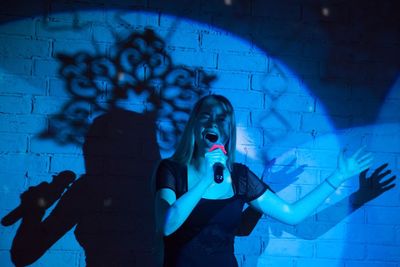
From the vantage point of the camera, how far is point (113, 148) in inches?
72.9

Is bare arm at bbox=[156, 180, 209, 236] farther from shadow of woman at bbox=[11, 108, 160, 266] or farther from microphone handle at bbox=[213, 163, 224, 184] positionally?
shadow of woman at bbox=[11, 108, 160, 266]

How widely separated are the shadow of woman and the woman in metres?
0.34

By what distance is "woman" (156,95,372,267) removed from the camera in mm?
1374

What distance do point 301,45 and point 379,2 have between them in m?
0.53

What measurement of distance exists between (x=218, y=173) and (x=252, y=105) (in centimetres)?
72

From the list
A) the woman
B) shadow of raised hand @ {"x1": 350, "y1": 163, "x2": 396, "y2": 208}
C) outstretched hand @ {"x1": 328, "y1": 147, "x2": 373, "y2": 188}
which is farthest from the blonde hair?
shadow of raised hand @ {"x1": 350, "y1": 163, "x2": 396, "y2": 208}

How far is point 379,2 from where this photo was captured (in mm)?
2064

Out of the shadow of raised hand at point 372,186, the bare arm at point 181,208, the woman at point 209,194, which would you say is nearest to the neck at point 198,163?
the woman at point 209,194

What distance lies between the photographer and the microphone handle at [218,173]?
1.32 meters

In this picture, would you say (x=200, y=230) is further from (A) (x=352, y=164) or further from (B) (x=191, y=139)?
(A) (x=352, y=164)

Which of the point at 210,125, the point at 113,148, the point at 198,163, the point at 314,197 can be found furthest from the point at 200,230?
the point at 113,148

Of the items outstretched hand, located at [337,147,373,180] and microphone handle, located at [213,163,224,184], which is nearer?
microphone handle, located at [213,163,224,184]

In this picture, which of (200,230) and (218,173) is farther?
(200,230)

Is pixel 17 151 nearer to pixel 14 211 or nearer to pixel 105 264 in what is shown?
pixel 14 211
